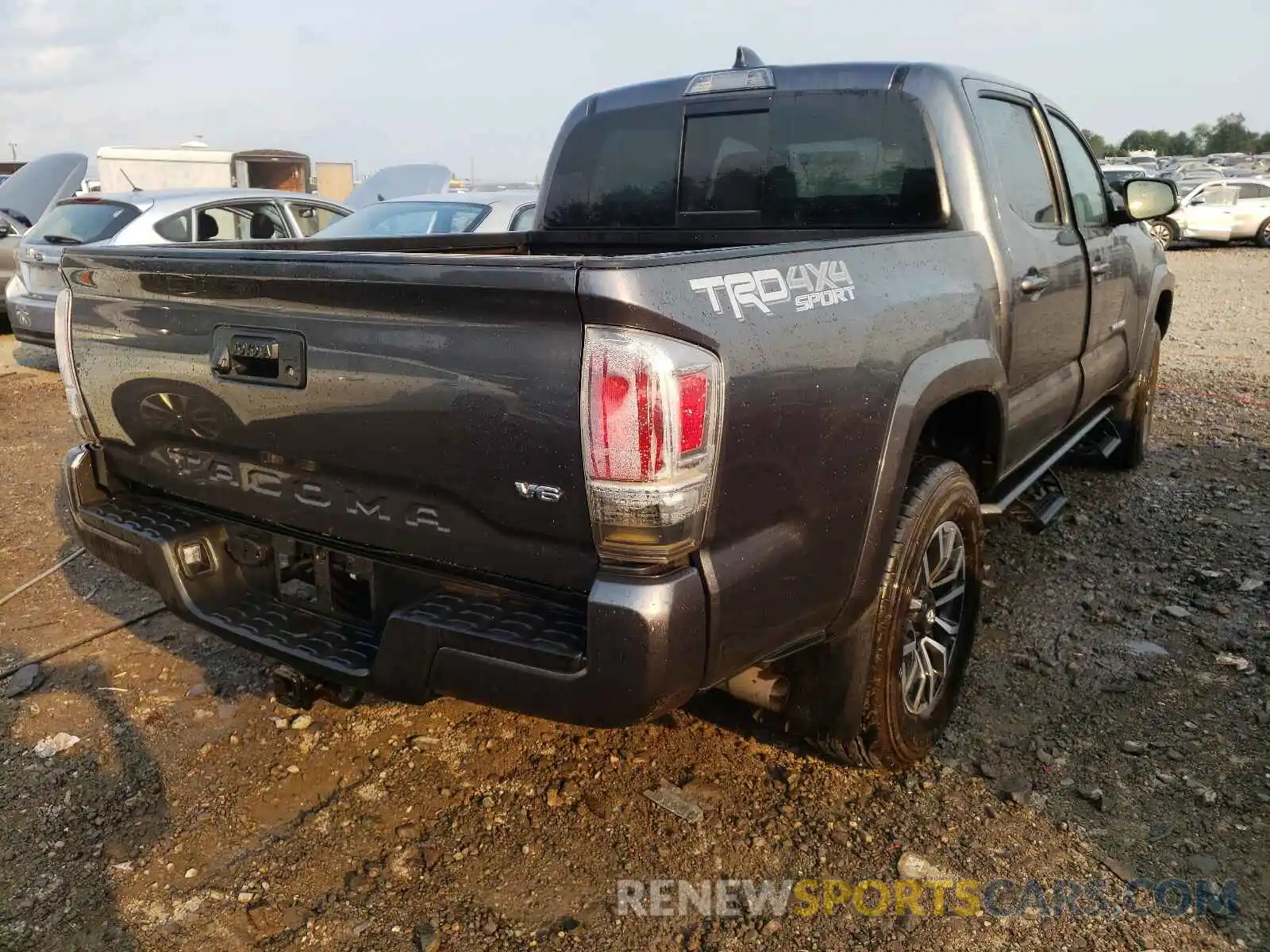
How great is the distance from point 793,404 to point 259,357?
126cm

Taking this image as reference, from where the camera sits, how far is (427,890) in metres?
2.50

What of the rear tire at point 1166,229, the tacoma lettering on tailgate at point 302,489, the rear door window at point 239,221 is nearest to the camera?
the tacoma lettering on tailgate at point 302,489

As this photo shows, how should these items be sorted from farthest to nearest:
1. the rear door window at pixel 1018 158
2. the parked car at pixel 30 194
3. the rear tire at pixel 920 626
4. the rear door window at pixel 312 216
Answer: the parked car at pixel 30 194 < the rear door window at pixel 312 216 < the rear door window at pixel 1018 158 < the rear tire at pixel 920 626

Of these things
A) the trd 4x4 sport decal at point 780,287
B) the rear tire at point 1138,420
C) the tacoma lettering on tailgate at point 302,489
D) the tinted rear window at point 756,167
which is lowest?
the rear tire at point 1138,420

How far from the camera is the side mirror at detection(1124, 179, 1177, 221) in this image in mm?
4527

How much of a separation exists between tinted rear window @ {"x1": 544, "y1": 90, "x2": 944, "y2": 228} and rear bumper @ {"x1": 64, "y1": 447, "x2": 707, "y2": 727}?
1914 mm

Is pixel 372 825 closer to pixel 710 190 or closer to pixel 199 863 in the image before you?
pixel 199 863

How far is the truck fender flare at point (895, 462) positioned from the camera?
8.11 ft

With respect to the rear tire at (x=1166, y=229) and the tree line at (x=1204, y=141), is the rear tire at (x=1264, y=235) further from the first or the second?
the tree line at (x=1204, y=141)

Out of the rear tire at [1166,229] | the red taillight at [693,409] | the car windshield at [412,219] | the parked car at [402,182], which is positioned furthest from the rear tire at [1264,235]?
the red taillight at [693,409]

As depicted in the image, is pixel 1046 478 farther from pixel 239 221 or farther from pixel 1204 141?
pixel 1204 141

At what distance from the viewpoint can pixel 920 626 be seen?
2924 millimetres

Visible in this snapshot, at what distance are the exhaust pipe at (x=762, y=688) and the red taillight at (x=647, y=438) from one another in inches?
31.2

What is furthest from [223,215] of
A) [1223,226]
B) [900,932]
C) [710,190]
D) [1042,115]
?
[1223,226]
